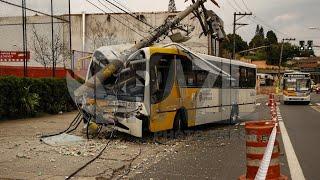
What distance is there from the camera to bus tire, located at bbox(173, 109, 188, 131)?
1590 cm

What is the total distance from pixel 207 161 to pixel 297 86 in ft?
106

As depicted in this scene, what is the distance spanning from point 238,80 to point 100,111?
8.81 m

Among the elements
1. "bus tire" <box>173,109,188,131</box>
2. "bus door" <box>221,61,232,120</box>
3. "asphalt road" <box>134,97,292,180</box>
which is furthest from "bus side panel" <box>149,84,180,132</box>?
"bus door" <box>221,61,232,120</box>

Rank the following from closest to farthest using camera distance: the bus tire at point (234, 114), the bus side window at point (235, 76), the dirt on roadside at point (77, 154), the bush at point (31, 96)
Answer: the dirt on roadside at point (77, 154), the bush at point (31, 96), the bus side window at point (235, 76), the bus tire at point (234, 114)

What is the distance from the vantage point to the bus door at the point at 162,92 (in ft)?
47.0

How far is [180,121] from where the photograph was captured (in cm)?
1630

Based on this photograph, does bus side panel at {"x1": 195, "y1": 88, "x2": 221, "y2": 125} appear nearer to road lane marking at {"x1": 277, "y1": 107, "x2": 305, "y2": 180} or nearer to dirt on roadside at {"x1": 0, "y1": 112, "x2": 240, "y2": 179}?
dirt on roadside at {"x1": 0, "y1": 112, "x2": 240, "y2": 179}

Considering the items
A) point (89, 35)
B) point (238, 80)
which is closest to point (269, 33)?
point (89, 35)

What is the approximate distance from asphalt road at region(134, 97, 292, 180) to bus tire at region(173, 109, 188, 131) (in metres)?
0.62

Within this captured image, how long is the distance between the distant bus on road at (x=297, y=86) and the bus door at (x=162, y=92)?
28.0 meters

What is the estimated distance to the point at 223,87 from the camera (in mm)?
19875

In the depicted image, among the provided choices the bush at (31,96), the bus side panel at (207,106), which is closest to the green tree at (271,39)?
the bush at (31,96)

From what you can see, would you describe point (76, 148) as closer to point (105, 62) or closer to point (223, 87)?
point (105, 62)

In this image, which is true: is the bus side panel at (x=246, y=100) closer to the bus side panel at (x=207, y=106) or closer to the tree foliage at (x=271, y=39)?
the bus side panel at (x=207, y=106)
